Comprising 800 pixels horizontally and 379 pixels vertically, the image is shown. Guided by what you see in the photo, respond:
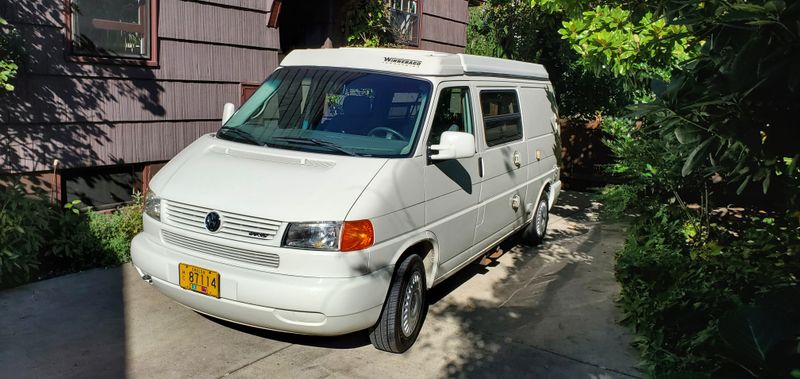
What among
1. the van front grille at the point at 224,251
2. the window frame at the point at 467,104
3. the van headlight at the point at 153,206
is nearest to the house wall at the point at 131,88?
the van headlight at the point at 153,206

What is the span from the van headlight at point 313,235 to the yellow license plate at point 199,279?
0.55 metres

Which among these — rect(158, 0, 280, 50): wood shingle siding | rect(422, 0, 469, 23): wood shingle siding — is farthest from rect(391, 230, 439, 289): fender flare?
rect(422, 0, 469, 23): wood shingle siding

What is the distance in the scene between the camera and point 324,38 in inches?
349

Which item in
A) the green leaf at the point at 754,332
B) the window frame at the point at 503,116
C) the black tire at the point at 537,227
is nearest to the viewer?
the green leaf at the point at 754,332

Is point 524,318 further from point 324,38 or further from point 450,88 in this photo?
point 324,38

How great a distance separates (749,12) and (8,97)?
613 cm

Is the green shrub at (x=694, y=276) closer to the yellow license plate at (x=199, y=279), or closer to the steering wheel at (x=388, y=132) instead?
the steering wheel at (x=388, y=132)

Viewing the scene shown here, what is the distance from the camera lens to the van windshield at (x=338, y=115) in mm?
4746

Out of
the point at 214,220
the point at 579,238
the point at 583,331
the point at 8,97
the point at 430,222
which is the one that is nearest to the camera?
the point at 214,220

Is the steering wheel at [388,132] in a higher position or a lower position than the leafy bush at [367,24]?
lower

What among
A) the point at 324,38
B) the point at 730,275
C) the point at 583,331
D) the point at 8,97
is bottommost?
the point at 583,331

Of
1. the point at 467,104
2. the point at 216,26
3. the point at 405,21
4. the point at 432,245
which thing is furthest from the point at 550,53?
the point at 432,245

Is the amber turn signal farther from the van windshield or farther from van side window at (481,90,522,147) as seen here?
van side window at (481,90,522,147)

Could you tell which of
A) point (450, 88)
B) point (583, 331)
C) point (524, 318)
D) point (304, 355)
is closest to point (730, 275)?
point (583, 331)
